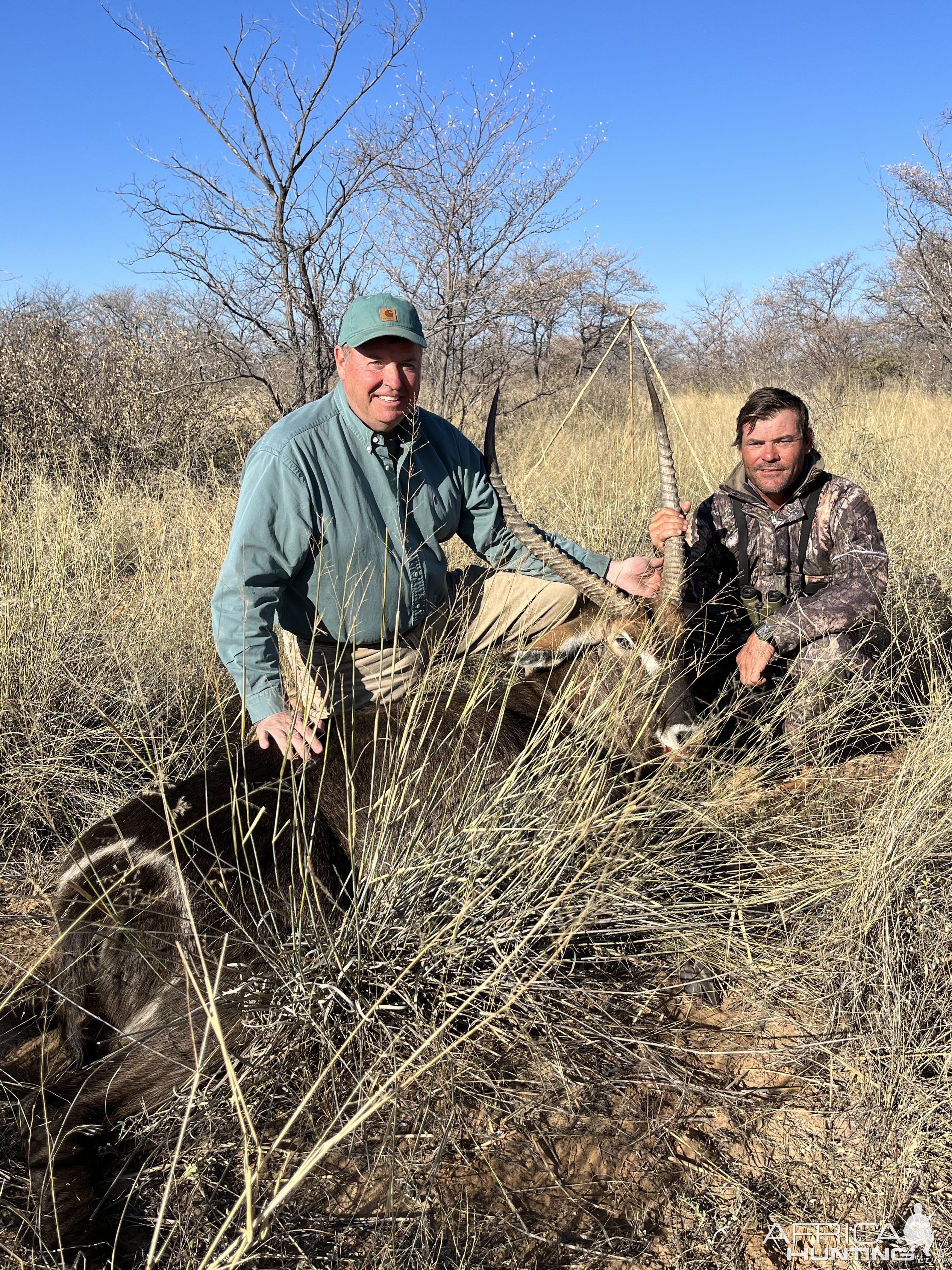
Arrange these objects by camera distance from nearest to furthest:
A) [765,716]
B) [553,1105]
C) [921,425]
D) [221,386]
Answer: [553,1105]
[765,716]
[921,425]
[221,386]

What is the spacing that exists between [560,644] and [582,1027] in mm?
1706

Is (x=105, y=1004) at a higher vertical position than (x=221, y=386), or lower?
lower

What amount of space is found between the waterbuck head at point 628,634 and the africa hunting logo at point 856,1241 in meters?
1.58

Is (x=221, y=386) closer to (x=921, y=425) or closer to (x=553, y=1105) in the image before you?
(x=921, y=425)

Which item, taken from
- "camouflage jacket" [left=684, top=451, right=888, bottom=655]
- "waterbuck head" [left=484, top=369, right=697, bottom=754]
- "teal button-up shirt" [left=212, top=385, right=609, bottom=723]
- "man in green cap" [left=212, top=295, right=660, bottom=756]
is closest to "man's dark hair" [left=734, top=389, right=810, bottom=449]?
"camouflage jacket" [left=684, top=451, right=888, bottom=655]

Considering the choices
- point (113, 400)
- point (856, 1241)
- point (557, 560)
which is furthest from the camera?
point (113, 400)

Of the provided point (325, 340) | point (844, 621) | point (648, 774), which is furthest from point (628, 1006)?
point (325, 340)

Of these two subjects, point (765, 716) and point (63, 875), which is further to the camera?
point (765, 716)

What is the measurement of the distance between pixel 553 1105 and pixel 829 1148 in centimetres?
71

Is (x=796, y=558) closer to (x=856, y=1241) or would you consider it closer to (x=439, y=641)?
(x=439, y=641)

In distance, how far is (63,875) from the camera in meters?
2.53

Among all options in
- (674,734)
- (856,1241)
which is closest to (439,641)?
(674,734)

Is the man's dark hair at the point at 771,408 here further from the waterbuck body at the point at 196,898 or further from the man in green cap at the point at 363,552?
the waterbuck body at the point at 196,898

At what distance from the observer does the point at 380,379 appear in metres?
3.50
